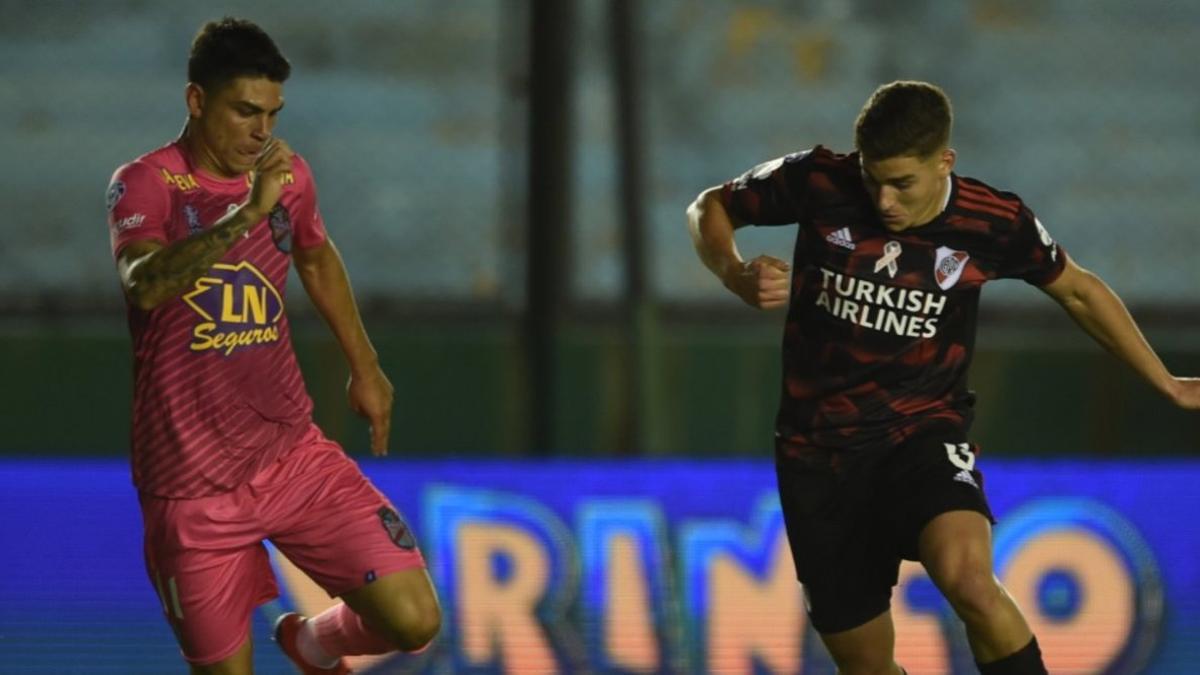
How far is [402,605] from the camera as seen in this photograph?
4.53 m

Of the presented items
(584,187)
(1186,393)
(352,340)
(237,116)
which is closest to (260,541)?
(352,340)

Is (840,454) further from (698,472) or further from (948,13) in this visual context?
→ (948,13)

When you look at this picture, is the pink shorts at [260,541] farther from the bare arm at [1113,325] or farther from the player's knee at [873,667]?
the bare arm at [1113,325]

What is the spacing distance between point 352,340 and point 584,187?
12.5 feet

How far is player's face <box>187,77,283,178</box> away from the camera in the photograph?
4238mm

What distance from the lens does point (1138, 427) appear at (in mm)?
8648

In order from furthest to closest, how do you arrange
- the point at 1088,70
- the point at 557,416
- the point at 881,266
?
the point at 1088,70, the point at 557,416, the point at 881,266

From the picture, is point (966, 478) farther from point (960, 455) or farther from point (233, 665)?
point (233, 665)

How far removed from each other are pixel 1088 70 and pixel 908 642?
3.90 meters

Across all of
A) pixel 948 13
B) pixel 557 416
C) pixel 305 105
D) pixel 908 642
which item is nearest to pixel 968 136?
pixel 948 13

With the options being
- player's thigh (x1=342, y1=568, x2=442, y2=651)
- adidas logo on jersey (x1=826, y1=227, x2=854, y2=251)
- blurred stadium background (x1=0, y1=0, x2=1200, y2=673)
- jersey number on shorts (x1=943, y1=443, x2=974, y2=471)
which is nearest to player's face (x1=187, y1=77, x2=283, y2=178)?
player's thigh (x1=342, y1=568, x2=442, y2=651)

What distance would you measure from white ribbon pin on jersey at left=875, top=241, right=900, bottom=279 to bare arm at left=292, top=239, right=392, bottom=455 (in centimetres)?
121

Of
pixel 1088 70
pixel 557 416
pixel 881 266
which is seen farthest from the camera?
pixel 1088 70

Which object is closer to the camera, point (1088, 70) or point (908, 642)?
point (908, 642)
